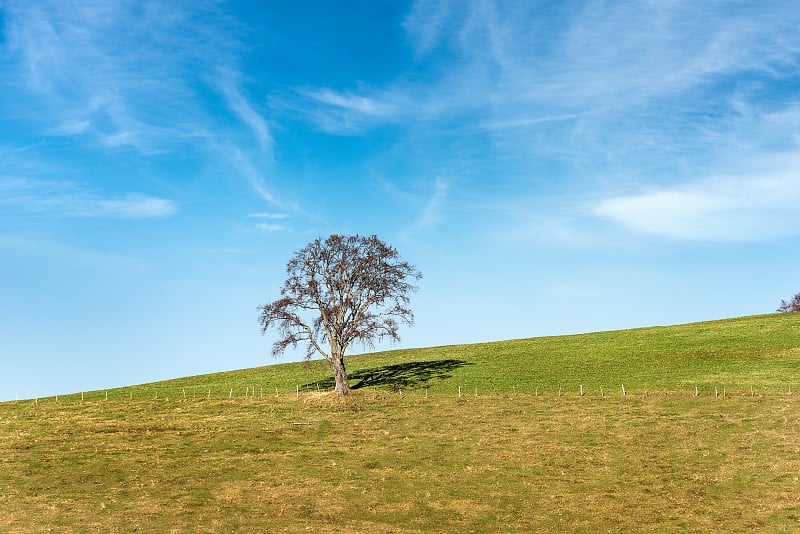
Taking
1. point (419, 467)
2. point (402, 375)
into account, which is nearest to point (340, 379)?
point (402, 375)

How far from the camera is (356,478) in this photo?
127 ft

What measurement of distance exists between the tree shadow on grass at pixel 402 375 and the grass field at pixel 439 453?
22.4 inches

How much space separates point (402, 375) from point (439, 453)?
30114 mm

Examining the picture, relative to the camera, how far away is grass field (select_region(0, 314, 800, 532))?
32719 millimetres

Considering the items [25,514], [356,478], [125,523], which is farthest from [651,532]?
[25,514]

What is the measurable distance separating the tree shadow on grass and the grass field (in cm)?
57

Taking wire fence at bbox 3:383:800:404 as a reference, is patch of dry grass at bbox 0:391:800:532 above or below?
below

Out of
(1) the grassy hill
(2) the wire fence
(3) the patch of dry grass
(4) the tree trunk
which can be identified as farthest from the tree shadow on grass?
(3) the patch of dry grass

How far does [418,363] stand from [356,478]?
144 ft

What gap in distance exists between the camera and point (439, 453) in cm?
4316

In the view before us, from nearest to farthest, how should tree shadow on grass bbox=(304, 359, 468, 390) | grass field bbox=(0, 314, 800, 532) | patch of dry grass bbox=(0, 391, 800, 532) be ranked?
patch of dry grass bbox=(0, 391, 800, 532), grass field bbox=(0, 314, 800, 532), tree shadow on grass bbox=(304, 359, 468, 390)

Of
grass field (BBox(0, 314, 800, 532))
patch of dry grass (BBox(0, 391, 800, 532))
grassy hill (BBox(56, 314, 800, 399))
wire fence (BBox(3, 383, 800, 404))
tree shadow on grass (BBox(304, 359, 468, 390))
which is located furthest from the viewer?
tree shadow on grass (BBox(304, 359, 468, 390))

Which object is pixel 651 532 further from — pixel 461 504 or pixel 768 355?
pixel 768 355

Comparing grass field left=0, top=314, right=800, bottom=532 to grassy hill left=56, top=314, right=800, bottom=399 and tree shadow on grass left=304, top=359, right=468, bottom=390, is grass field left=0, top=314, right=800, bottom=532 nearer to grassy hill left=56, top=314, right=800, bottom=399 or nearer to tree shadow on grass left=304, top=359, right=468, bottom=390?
grassy hill left=56, top=314, right=800, bottom=399
